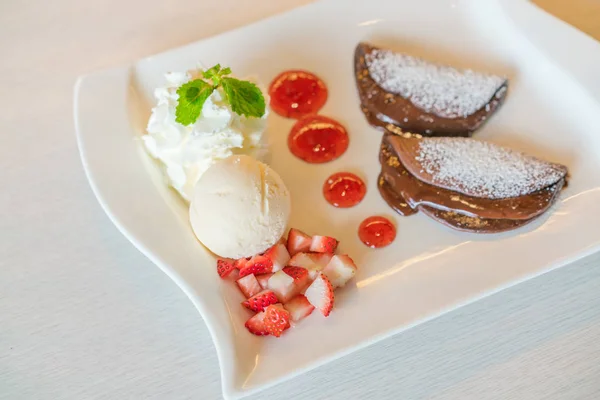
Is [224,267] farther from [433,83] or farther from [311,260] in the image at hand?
[433,83]

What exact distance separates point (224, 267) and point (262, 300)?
0.46ft

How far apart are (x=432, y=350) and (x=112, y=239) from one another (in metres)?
0.91

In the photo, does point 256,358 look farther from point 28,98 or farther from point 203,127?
point 28,98

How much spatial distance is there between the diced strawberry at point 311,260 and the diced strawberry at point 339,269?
0.03 meters

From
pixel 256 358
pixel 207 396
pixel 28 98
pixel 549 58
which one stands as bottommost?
pixel 207 396

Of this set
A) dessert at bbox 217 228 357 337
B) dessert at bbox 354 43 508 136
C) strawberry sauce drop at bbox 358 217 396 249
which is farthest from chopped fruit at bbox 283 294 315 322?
dessert at bbox 354 43 508 136

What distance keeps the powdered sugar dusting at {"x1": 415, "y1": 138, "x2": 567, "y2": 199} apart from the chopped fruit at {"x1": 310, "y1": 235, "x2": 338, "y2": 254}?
0.35 meters

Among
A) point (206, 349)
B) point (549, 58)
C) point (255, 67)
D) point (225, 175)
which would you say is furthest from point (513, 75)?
point (206, 349)

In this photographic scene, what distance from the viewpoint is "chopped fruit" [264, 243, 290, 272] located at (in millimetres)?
1430

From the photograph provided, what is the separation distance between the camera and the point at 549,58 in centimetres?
169

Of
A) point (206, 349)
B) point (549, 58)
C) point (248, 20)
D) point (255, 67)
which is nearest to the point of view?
point (206, 349)

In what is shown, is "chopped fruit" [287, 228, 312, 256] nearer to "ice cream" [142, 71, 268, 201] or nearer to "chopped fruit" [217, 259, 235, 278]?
"chopped fruit" [217, 259, 235, 278]

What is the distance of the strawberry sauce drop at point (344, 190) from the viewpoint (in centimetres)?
161

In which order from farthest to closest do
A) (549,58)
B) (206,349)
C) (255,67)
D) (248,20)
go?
(248,20)
(255,67)
(549,58)
(206,349)
